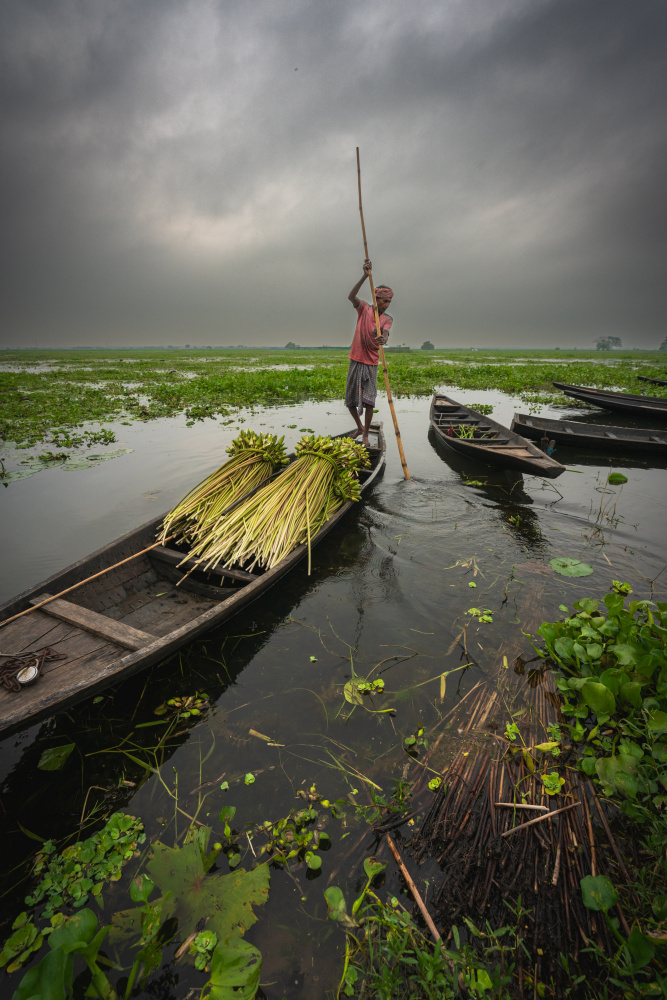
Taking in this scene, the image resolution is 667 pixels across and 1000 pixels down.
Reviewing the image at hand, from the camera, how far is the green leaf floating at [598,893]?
168 cm

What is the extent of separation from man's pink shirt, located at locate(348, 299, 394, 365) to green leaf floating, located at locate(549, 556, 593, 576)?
476 centimetres

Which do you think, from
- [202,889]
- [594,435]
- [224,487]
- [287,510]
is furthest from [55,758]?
[594,435]

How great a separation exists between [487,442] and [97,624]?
8.01 m

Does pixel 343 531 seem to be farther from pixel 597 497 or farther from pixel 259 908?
pixel 597 497

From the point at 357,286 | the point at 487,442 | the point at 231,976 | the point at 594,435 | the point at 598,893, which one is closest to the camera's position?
the point at 231,976

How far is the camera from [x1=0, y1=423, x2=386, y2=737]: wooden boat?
7.71 feet

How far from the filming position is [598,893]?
1726mm

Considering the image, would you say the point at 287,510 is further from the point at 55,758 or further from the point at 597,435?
the point at 597,435

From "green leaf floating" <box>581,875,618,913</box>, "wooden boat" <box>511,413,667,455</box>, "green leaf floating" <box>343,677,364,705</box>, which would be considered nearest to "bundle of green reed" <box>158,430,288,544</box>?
"green leaf floating" <box>343,677,364,705</box>

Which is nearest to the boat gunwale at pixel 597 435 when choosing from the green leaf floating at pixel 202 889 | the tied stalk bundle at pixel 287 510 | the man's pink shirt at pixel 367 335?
the man's pink shirt at pixel 367 335

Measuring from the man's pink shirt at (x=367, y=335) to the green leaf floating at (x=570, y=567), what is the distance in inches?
187

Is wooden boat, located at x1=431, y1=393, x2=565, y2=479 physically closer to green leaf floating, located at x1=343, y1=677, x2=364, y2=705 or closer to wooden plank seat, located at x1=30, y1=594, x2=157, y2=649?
green leaf floating, located at x1=343, y1=677, x2=364, y2=705

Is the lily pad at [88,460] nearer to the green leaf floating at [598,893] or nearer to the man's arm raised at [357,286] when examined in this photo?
the man's arm raised at [357,286]

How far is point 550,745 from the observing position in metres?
2.52
